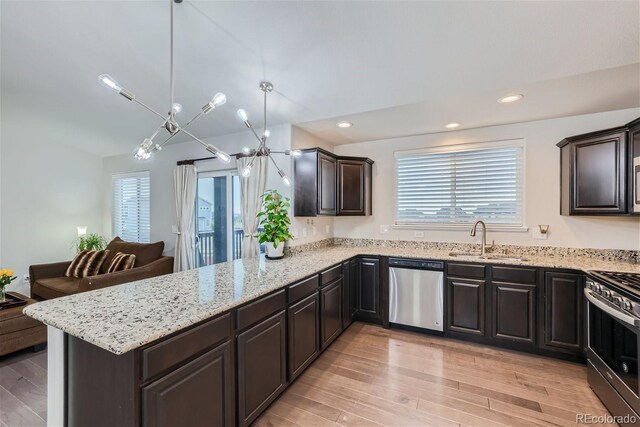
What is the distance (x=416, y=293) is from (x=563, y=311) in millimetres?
1343

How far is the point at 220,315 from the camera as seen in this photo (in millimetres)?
1565

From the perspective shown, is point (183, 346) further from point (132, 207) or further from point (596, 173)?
point (132, 207)

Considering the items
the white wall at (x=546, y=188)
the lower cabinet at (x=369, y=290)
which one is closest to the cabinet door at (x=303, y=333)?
the lower cabinet at (x=369, y=290)

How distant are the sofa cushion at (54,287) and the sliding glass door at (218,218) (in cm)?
161

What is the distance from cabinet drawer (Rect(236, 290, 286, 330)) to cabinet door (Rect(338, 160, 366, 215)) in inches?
75.3

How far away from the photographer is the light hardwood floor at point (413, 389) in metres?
1.97

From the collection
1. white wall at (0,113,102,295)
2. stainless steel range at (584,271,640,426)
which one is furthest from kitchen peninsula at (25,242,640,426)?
white wall at (0,113,102,295)

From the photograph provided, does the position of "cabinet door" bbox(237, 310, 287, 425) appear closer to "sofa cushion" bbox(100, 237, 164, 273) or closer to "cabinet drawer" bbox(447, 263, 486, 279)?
"cabinet drawer" bbox(447, 263, 486, 279)

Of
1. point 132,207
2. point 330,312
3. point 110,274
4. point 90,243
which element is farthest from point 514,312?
point 90,243

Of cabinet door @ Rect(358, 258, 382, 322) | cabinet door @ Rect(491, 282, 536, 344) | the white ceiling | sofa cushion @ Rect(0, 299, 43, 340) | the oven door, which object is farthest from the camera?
cabinet door @ Rect(358, 258, 382, 322)

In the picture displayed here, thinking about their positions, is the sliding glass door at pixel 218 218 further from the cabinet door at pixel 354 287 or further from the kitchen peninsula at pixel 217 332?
the cabinet door at pixel 354 287

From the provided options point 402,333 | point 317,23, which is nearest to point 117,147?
point 317,23

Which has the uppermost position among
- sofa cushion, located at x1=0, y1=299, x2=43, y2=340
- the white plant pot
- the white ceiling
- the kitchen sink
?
the white ceiling

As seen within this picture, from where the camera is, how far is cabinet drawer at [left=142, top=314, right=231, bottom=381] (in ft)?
3.96
